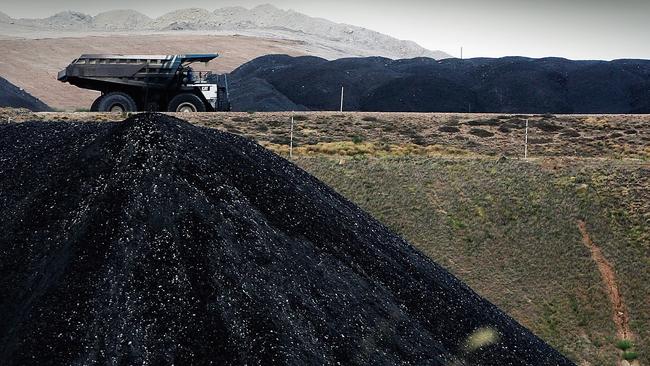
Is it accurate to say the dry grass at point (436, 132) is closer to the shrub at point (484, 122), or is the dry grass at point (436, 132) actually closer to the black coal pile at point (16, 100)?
the shrub at point (484, 122)

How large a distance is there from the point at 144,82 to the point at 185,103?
5.91 ft

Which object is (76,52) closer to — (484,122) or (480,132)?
(484,122)

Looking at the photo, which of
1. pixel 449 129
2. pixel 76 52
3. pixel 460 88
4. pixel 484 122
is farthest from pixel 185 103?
pixel 76 52

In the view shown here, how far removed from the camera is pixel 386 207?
28.0 m

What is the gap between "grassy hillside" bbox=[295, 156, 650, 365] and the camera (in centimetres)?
2286

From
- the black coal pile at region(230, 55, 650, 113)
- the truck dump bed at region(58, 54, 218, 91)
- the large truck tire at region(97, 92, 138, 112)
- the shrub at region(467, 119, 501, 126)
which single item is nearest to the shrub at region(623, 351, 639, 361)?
the shrub at region(467, 119, 501, 126)

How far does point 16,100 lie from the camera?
180ft

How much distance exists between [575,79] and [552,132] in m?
23.2

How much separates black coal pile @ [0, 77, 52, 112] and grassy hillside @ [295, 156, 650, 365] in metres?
28.3

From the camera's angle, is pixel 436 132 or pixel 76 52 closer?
pixel 436 132

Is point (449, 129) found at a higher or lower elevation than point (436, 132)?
higher

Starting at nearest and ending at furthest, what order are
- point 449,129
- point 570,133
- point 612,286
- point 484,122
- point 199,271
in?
point 199,271 < point 612,286 < point 570,133 < point 449,129 < point 484,122

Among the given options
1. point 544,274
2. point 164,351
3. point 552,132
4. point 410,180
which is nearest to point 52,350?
point 164,351

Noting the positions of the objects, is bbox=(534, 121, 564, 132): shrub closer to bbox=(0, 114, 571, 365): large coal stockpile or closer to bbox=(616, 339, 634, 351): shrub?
bbox=(616, 339, 634, 351): shrub
